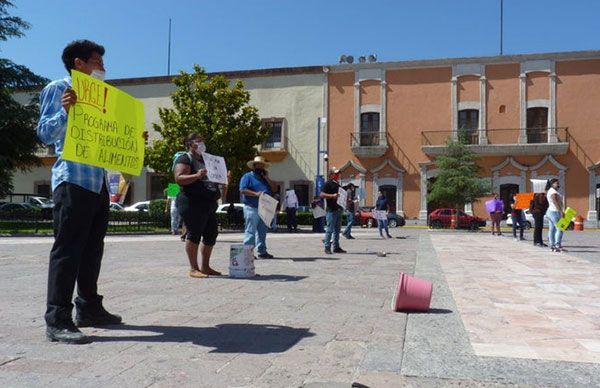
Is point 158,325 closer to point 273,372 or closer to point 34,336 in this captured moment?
point 34,336

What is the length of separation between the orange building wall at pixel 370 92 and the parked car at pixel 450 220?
8.52 m

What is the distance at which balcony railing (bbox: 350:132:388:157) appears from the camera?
34938mm

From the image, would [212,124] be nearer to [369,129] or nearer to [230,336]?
[369,129]

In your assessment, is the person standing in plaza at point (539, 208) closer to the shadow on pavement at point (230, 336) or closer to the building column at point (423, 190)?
the shadow on pavement at point (230, 336)

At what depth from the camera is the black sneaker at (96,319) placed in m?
4.15

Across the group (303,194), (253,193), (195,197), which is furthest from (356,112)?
(195,197)

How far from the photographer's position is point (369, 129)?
117 feet

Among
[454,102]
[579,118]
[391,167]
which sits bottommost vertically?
[391,167]

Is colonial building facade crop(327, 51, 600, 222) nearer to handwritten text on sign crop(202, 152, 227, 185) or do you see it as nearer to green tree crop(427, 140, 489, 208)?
green tree crop(427, 140, 489, 208)

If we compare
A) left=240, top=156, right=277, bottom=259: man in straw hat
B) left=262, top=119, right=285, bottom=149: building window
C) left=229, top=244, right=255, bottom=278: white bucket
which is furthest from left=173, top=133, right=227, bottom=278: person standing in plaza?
left=262, top=119, right=285, bottom=149: building window

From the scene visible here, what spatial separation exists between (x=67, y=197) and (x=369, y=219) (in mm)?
28880

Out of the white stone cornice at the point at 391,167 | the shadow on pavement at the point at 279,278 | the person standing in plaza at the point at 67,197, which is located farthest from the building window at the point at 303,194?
the person standing in plaza at the point at 67,197

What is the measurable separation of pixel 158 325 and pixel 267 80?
3352 centimetres

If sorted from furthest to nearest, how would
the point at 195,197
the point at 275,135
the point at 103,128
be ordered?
the point at 275,135, the point at 195,197, the point at 103,128
